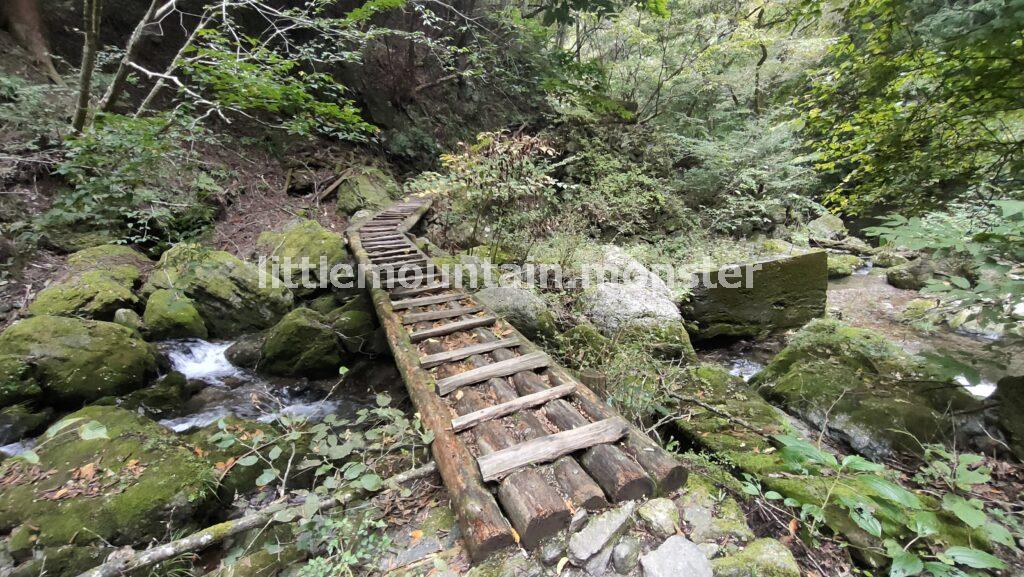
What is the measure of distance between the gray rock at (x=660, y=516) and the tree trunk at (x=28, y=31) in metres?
11.5

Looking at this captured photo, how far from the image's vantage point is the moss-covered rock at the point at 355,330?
18.1 ft

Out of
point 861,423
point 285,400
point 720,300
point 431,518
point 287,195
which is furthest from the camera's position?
point 287,195

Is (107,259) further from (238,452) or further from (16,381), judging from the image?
(238,452)

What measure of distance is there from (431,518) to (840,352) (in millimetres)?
5529

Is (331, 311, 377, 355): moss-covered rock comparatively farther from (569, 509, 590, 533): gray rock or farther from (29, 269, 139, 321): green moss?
(569, 509, 590, 533): gray rock

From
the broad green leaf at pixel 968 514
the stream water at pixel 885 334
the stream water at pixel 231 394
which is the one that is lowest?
the stream water at pixel 885 334

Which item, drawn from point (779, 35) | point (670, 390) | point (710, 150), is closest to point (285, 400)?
point (670, 390)

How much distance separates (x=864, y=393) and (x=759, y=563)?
3.40 metres

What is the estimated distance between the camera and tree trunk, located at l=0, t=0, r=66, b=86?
23.6ft

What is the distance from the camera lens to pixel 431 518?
6.99 ft

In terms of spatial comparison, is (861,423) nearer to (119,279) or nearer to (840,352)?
(840,352)

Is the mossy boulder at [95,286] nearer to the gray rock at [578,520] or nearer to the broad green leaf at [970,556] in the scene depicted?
the gray rock at [578,520]

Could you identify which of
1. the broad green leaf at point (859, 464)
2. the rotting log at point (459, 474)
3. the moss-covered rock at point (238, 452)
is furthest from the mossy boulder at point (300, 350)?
the broad green leaf at point (859, 464)

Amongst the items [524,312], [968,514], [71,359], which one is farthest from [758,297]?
[71,359]
